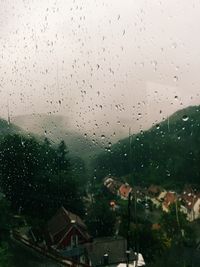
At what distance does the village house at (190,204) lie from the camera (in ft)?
8.49

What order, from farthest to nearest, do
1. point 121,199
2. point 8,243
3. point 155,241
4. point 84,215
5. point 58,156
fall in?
point 8,243
point 58,156
point 84,215
point 121,199
point 155,241

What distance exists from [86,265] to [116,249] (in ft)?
0.64

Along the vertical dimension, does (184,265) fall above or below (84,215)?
below

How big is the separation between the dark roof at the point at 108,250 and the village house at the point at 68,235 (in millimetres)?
58

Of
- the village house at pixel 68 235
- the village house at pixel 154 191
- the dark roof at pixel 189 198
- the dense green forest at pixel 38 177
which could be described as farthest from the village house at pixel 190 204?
the dense green forest at pixel 38 177

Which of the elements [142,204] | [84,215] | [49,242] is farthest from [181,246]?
[49,242]

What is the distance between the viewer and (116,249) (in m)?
2.77

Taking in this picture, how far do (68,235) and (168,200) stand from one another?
0.71 metres

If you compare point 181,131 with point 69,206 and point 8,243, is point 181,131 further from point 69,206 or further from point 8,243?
point 8,243

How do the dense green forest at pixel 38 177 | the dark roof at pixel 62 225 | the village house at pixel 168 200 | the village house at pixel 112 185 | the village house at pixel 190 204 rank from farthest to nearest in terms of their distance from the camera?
1. the dense green forest at pixel 38 177
2. the dark roof at pixel 62 225
3. the village house at pixel 112 185
4. the village house at pixel 168 200
5. the village house at pixel 190 204

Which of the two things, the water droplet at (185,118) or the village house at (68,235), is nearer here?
the water droplet at (185,118)

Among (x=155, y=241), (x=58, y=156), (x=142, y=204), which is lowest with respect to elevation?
(x=155, y=241)

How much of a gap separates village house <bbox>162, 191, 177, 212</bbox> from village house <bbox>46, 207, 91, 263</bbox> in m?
0.55

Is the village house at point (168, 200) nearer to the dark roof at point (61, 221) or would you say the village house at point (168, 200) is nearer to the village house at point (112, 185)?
the village house at point (112, 185)
